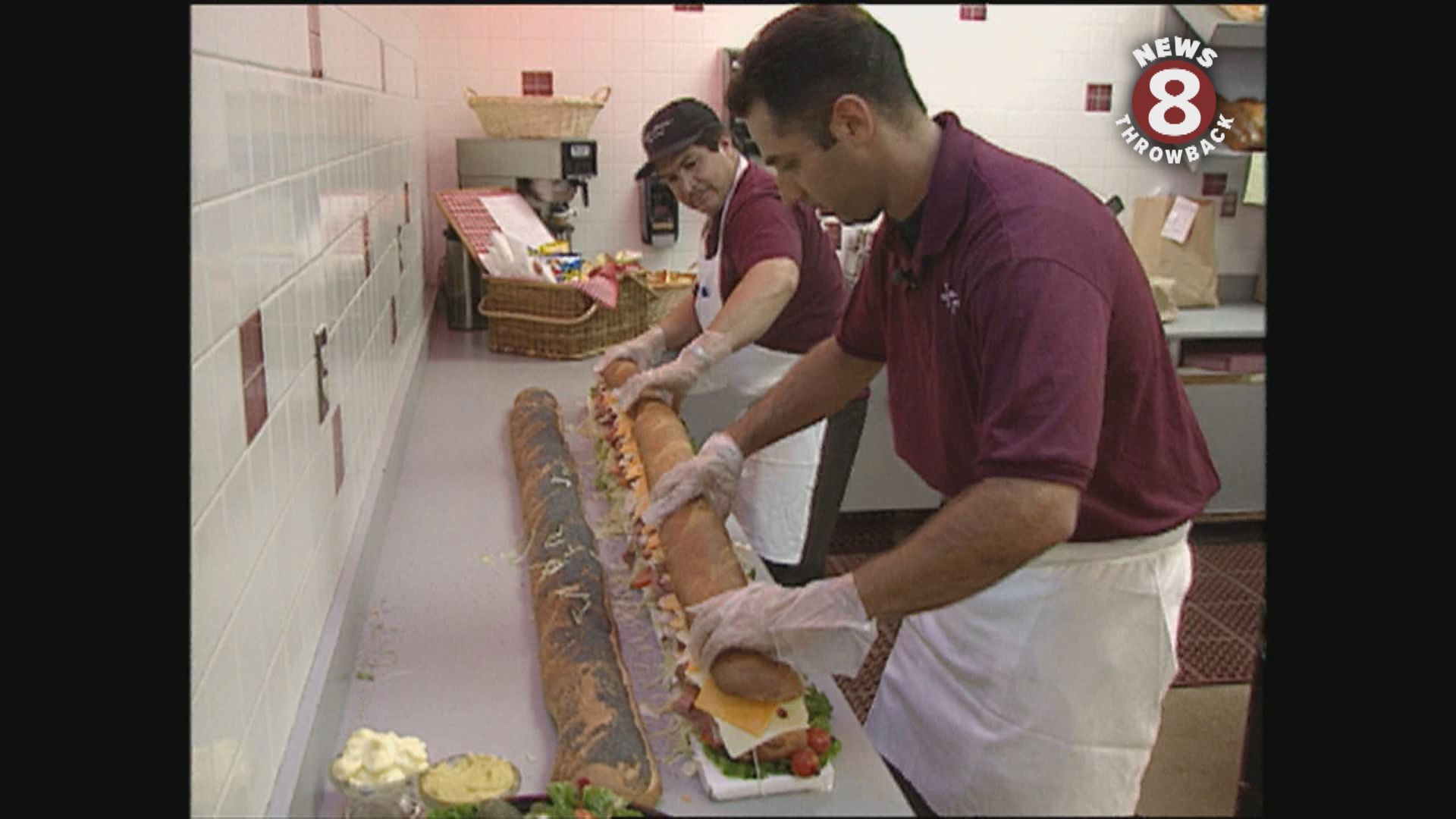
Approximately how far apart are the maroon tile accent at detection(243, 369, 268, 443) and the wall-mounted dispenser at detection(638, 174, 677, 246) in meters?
2.31

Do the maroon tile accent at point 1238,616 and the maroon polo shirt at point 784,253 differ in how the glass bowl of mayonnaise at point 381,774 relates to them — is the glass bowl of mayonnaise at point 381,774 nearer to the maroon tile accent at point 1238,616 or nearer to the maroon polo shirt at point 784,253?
the maroon tile accent at point 1238,616

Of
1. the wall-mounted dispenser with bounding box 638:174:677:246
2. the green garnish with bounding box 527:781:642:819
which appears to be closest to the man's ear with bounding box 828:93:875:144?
the green garnish with bounding box 527:781:642:819

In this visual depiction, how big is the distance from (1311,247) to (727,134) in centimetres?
169

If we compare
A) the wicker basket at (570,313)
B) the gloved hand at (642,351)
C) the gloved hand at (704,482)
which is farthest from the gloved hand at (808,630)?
the wicker basket at (570,313)

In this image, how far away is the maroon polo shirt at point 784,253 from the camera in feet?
6.85

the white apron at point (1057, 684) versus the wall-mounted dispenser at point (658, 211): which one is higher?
the wall-mounted dispenser at point (658, 211)

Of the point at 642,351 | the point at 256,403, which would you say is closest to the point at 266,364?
the point at 256,403

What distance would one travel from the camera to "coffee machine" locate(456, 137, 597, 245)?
3.08 meters

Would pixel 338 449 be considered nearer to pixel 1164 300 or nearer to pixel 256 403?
pixel 256 403

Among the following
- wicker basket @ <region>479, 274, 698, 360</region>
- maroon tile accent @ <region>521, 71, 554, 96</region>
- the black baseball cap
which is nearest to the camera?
the black baseball cap

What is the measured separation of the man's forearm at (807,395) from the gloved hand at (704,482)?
0.09 ft

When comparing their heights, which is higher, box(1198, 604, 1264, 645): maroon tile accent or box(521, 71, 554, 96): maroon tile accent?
box(521, 71, 554, 96): maroon tile accent

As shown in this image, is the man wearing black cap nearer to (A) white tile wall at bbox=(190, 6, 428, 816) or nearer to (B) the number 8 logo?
(A) white tile wall at bbox=(190, 6, 428, 816)
